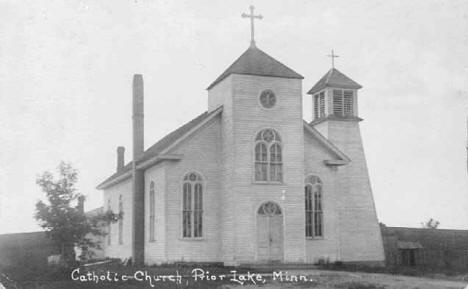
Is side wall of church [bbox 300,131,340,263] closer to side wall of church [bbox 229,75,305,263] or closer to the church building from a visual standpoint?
the church building

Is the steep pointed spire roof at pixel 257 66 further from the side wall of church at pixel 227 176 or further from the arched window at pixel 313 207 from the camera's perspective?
the arched window at pixel 313 207

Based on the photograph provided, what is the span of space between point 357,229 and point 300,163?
6982 millimetres

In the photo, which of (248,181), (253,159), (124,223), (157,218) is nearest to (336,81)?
(253,159)

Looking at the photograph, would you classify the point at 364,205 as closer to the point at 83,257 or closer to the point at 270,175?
the point at 270,175

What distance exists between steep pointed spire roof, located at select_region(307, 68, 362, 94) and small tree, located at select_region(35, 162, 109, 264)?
512 inches

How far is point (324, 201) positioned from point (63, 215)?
1107 cm

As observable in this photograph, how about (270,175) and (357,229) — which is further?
(357,229)

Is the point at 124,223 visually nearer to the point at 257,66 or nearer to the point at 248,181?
the point at 248,181

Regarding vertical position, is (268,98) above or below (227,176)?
above

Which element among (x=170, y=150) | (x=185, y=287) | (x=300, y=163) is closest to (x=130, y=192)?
(x=170, y=150)

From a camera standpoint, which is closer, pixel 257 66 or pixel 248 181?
pixel 248 181

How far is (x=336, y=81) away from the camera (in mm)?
35812

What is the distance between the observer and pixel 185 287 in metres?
18.5

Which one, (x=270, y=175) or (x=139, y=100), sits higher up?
(x=139, y=100)
